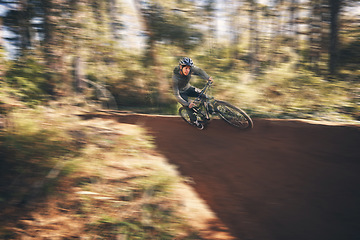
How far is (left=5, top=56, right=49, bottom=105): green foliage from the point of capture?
185 inches

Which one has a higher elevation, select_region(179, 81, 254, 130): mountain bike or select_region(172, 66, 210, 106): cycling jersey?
select_region(172, 66, 210, 106): cycling jersey

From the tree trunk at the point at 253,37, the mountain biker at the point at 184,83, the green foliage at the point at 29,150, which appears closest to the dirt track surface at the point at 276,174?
the mountain biker at the point at 184,83

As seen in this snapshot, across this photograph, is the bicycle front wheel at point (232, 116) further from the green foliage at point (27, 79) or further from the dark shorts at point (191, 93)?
the green foliage at point (27, 79)

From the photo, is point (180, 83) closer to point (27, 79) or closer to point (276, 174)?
point (276, 174)

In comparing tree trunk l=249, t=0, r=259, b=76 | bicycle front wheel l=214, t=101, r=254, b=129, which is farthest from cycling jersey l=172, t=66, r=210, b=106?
tree trunk l=249, t=0, r=259, b=76

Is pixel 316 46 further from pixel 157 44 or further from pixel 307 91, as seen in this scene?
pixel 157 44

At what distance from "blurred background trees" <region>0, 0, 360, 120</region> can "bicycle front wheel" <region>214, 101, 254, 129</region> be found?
2934mm

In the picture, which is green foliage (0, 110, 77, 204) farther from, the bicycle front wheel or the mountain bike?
the bicycle front wheel

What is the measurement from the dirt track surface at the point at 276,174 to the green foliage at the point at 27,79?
307 cm

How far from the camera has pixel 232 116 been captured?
6477 millimetres

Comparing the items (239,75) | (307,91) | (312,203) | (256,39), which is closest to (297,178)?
(312,203)

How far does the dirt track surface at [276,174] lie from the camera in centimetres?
435

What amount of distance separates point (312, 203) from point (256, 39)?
815 cm

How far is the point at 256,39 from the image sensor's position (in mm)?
10977
